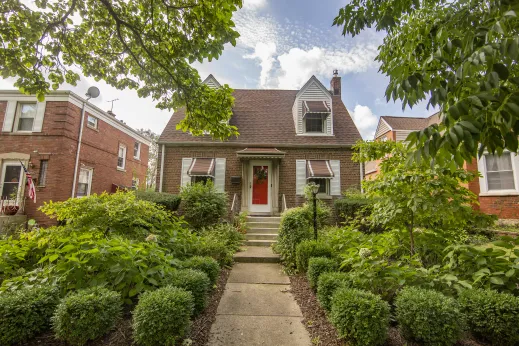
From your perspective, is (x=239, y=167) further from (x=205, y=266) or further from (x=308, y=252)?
(x=205, y=266)

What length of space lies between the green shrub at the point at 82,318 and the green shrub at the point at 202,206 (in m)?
5.13

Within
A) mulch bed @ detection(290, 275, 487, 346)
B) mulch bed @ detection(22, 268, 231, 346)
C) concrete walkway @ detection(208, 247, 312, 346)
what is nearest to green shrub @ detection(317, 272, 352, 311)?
mulch bed @ detection(290, 275, 487, 346)

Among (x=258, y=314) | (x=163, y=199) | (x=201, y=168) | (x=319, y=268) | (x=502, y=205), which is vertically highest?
(x=201, y=168)

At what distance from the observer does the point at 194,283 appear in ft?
9.80

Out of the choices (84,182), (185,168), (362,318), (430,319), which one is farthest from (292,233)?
(84,182)

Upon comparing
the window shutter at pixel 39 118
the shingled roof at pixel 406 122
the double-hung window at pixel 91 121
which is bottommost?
the window shutter at pixel 39 118

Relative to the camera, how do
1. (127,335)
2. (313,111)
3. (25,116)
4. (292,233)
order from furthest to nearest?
(25,116) < (313,111) < (292,233) < (127,335)

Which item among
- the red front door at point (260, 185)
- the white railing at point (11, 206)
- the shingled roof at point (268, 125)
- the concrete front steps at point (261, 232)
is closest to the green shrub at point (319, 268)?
the concrete front steps at point (261, 232)

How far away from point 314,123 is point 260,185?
420 centimetres

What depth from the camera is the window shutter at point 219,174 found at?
35.4 ft

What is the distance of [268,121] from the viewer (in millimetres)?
12133

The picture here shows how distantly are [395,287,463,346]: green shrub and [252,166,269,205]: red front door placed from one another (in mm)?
8498

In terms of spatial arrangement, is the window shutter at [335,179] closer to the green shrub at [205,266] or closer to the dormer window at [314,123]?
the dormer window at [314,123]

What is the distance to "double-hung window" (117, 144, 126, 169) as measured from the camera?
53.0 feet
